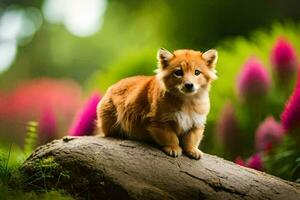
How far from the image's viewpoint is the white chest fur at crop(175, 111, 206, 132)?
13.3 ft

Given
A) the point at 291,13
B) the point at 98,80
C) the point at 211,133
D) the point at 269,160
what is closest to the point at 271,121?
the point at 269,160

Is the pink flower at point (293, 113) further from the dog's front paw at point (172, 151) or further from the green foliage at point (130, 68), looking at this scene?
the green foliage at point (130, 68)

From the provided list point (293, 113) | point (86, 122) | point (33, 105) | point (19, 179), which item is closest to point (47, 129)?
point (86, 122)

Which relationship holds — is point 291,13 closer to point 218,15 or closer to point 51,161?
point 218,15

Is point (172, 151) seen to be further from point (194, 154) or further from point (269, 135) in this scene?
point (269, 135)

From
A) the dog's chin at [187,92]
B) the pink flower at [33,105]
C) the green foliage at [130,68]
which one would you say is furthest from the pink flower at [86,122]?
the pink flower at [33,105]

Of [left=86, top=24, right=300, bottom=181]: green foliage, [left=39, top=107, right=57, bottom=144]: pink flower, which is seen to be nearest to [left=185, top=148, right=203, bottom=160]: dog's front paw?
[left=86, top=24, right=300, bottom=181]: green foliage

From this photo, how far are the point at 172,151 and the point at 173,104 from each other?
10.5 inches

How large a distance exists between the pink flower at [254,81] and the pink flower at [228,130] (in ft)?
0.73

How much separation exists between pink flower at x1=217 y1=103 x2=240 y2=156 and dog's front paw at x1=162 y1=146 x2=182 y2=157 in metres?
1.55

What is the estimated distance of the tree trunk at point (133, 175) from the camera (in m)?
3.70

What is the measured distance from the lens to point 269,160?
5008 mm

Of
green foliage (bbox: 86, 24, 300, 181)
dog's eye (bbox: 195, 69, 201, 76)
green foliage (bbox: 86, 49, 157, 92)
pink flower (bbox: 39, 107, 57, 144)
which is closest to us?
dog's eye (bbox: 195, 69, 201, 76)

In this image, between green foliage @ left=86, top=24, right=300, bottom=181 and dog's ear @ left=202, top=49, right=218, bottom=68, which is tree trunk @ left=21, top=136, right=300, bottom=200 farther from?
green foliage @ left=86, top=24, right=300, bottom=181
